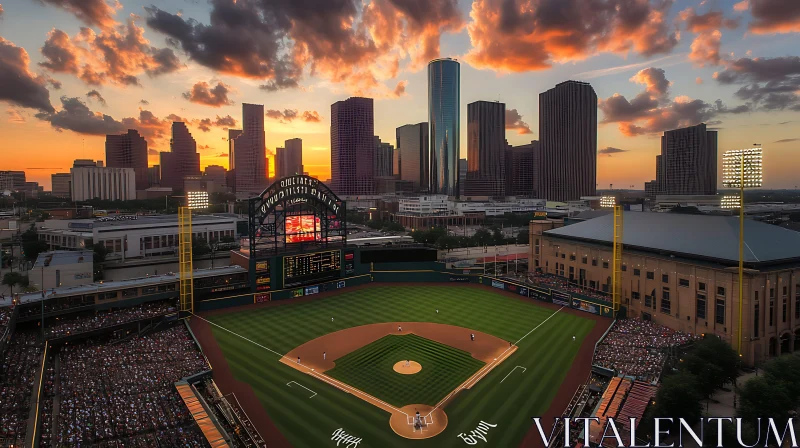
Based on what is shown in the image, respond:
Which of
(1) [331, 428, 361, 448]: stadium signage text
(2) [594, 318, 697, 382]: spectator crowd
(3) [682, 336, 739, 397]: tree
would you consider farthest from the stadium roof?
(1) [331, 428, 361, 448]: stadium signage text

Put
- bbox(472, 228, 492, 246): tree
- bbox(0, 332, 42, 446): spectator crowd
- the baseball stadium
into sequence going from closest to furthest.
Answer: bbox(0, 332, 42, 446): spectator crowd, the baseball stadium, bbox(472, 228, 492, 246): tree

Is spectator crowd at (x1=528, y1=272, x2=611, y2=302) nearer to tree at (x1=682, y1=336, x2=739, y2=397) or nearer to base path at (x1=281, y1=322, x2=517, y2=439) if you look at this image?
base path at (x1=281, y1=322, x2=517, y2=439)

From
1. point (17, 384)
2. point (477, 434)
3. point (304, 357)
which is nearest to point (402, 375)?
point (477, 434)

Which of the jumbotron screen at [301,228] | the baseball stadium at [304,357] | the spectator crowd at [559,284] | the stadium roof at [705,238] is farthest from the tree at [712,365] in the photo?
the jumbotron screen at [301,228]

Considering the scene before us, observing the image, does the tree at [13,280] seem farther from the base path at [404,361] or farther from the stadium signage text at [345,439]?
the stadium signage text at [345,439]

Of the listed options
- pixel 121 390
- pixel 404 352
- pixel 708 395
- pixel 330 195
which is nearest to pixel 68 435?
pixel 121 390

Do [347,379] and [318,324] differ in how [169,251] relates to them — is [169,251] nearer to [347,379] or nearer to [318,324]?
[318,324]
